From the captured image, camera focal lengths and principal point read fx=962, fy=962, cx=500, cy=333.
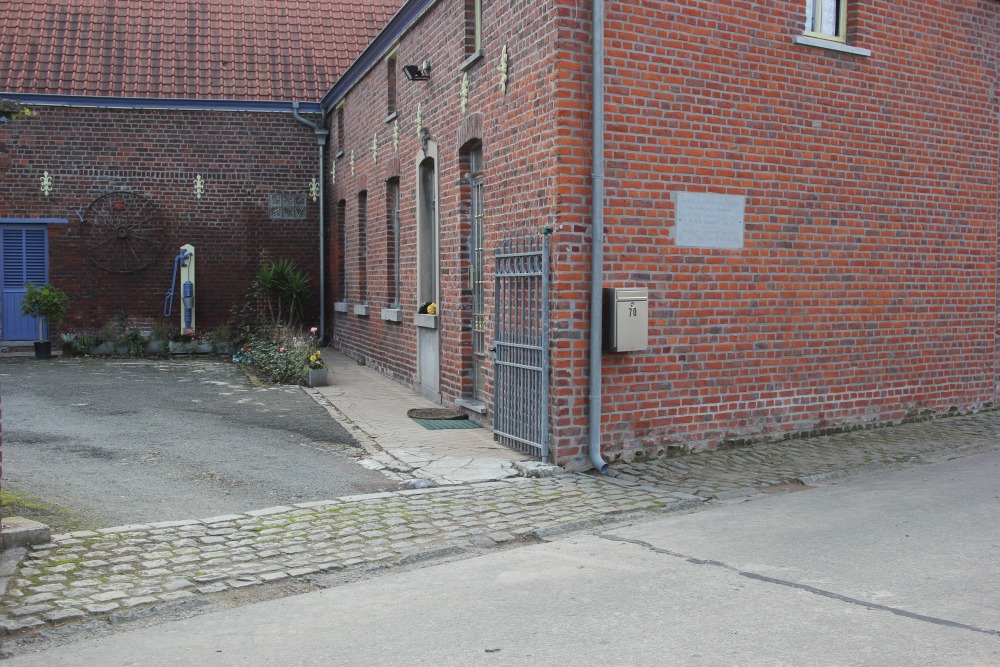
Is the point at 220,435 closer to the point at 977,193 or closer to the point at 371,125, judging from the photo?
the point at 371,125

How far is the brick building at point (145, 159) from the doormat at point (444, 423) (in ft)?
33.1

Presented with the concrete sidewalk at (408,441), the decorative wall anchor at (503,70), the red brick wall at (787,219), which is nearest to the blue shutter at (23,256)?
the concrete sidewalk at (408,441)

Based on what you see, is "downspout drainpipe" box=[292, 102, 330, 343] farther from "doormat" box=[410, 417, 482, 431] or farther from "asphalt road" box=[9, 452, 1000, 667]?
"asphalt road" box=[9, 452, 1000, 667]

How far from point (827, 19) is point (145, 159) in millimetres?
14104

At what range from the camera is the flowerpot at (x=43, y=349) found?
→ 57.4ft

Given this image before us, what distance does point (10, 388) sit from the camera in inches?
516

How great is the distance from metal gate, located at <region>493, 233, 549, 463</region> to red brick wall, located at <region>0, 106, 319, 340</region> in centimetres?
1165

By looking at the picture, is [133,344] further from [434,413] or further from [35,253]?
[434,413]

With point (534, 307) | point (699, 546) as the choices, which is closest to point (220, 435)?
point (534, 307)

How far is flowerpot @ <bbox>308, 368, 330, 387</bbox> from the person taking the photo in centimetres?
1367

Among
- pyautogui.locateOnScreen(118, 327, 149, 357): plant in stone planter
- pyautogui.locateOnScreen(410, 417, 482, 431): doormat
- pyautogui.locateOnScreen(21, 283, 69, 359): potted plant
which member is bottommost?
pyautogui.locateOnScreen(410, 417, 482, 431): doormat

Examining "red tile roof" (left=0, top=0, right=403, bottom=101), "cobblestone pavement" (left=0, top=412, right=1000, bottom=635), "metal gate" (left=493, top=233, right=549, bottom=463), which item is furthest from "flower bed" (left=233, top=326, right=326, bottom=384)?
"cobblestone pavement" (left=0, top=412, right=1000, bottom=635)

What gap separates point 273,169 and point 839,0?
12.8m

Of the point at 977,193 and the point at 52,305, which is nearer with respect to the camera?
the point at 977,193
